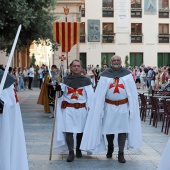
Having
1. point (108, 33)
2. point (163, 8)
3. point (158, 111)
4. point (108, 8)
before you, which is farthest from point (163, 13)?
point (158, 111)

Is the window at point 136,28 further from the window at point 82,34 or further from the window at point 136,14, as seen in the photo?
the window at point 82,34

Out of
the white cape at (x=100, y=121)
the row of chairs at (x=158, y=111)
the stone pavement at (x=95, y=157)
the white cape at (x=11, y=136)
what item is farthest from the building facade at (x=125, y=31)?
the white cape at (x=11, y=136)

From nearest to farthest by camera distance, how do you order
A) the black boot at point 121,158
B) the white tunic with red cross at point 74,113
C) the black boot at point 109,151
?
the black boot at point 121,158 < the white tunic with red cross at point 74,113 < the black boot at point 109,151

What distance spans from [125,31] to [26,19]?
3537cm

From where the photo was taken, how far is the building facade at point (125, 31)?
53.2 meters

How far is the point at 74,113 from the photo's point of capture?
29.0 feet

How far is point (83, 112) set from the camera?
349 inches

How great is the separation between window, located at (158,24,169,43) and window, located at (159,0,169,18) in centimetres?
110

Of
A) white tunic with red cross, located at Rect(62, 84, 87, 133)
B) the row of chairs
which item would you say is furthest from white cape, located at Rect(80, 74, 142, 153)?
the row of chairs

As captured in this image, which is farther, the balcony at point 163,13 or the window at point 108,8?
the balcony at point 163,13

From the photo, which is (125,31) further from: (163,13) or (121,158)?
(121,158)

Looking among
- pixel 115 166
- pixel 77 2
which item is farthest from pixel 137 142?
pixel 77 2

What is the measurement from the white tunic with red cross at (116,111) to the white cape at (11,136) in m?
2.46

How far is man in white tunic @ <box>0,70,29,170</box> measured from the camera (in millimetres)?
6102
